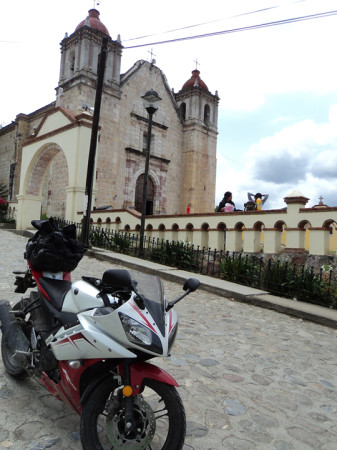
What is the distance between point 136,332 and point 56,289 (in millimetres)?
1045

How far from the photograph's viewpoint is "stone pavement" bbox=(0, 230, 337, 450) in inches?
93.8

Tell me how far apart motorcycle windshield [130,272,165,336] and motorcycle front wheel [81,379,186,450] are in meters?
0.36

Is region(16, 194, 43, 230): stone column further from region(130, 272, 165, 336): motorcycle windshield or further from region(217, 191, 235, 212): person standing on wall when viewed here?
region(130, 272, 165, 336): motorcycle windshield

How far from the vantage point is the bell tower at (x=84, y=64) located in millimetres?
21156

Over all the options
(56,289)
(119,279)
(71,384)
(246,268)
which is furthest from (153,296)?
(246,268)

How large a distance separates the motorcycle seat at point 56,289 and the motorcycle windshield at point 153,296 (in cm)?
66

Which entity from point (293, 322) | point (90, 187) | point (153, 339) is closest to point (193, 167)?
point (90, 187)

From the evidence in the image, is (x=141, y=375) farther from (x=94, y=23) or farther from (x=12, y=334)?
(x=94, y=23)

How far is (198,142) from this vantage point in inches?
1096

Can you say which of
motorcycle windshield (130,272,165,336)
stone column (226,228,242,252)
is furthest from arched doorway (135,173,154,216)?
motorcycle windshield (130,272,165,336)

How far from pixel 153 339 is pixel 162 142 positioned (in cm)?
2573

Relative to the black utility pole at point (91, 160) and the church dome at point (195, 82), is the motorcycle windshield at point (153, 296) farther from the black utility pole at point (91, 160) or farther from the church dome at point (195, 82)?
the church dome at point (195, 82)

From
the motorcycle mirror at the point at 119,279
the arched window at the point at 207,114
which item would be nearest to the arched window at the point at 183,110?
the arched window at the point at 207,114

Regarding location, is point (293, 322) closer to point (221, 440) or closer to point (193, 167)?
point (221, 440)
